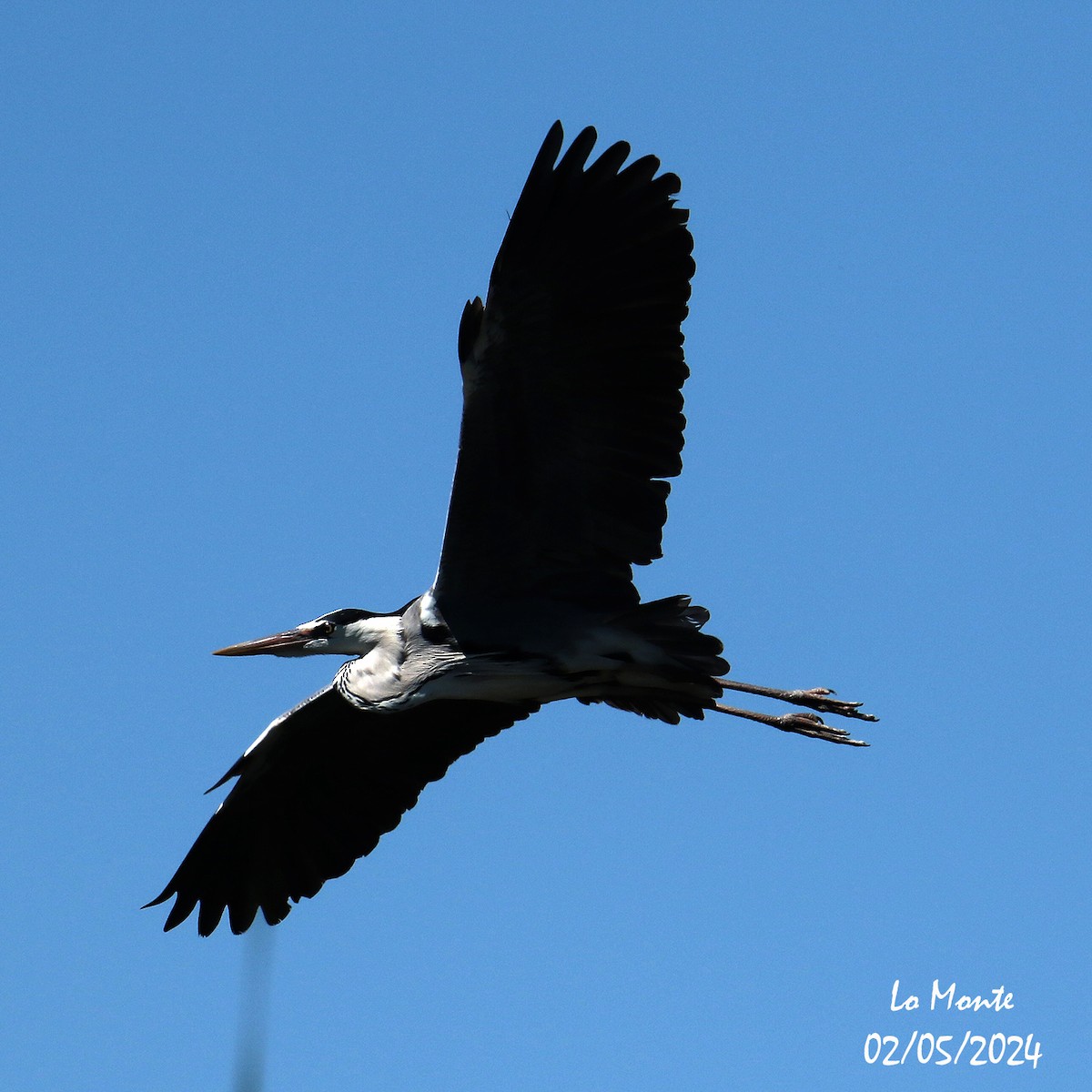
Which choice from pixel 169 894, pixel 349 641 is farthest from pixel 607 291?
pixel 169 894

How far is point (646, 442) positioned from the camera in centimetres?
912

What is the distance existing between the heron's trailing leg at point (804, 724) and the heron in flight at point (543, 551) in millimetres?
11

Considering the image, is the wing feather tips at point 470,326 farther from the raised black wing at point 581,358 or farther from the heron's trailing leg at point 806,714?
the heron's trailing leg at point 806,714

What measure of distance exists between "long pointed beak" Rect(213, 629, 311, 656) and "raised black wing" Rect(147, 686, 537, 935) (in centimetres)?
57

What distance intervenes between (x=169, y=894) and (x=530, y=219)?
5.13 m

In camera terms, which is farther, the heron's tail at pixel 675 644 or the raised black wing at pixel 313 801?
the raised black wing at pixel 313 801

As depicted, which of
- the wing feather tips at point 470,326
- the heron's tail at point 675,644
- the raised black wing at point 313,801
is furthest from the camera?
the raised black wing at point 313,801

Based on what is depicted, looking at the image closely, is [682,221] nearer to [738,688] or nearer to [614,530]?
[614,530]

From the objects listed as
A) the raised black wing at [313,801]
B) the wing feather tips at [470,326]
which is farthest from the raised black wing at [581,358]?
the raised black wing at [313,801]

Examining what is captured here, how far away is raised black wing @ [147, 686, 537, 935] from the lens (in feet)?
36.0

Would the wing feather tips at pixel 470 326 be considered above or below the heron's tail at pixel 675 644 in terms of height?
above

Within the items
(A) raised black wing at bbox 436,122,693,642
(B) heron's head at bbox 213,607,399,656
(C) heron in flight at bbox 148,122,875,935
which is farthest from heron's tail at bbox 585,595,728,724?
(B) heron's head at bbox 213,607,399,656

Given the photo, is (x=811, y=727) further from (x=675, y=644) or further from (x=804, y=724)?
(x=675, y=644)

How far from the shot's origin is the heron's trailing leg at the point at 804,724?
1080 centimetres
